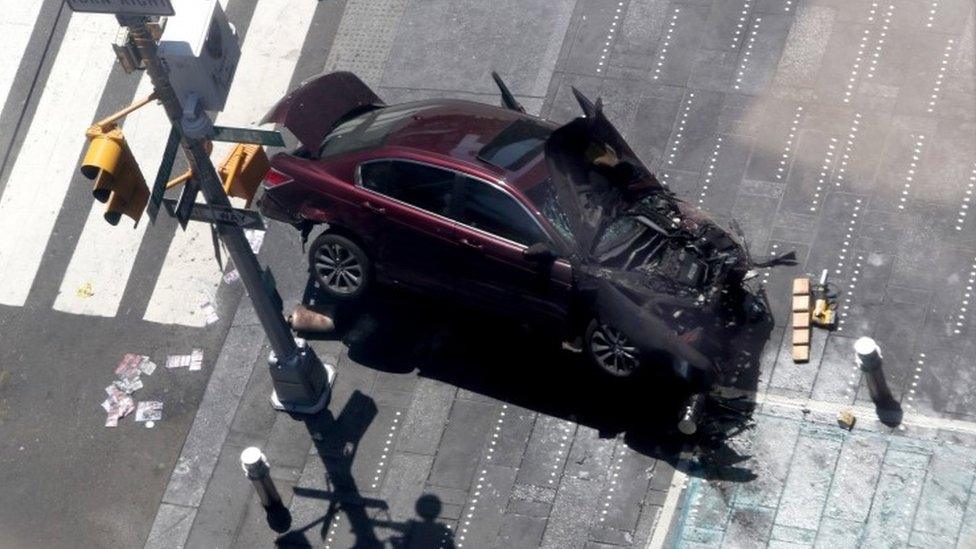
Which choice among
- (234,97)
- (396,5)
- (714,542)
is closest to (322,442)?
(714,542)

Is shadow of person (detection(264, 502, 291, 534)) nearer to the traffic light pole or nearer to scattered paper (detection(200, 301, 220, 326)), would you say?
the traffic light pole

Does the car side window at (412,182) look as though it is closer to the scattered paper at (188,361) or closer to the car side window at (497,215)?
the car side window at (497,215)

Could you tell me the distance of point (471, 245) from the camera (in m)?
12.8

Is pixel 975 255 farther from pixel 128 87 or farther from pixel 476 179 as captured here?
pixel 128 87

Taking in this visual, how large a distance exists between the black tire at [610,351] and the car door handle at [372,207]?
226cm

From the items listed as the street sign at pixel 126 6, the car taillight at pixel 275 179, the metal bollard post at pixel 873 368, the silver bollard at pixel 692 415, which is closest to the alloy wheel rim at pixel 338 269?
the car taillight at pixel 275 179

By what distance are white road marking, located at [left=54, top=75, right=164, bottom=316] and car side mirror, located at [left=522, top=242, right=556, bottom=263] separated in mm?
4997

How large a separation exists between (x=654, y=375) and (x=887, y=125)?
3932 millimetres

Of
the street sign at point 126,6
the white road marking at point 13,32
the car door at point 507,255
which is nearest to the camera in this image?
the street sign at point 126,6

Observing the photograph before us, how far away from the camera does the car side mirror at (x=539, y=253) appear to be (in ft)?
40.4

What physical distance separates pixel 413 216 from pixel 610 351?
2.23 meters

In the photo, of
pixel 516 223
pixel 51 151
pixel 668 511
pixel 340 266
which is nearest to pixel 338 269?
pixel 340 266

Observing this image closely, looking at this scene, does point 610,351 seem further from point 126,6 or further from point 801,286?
point 126,6

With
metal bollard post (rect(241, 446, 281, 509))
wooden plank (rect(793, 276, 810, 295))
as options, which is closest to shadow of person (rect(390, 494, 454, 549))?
metal bollard post (rect(241, 446, 281, 509))
